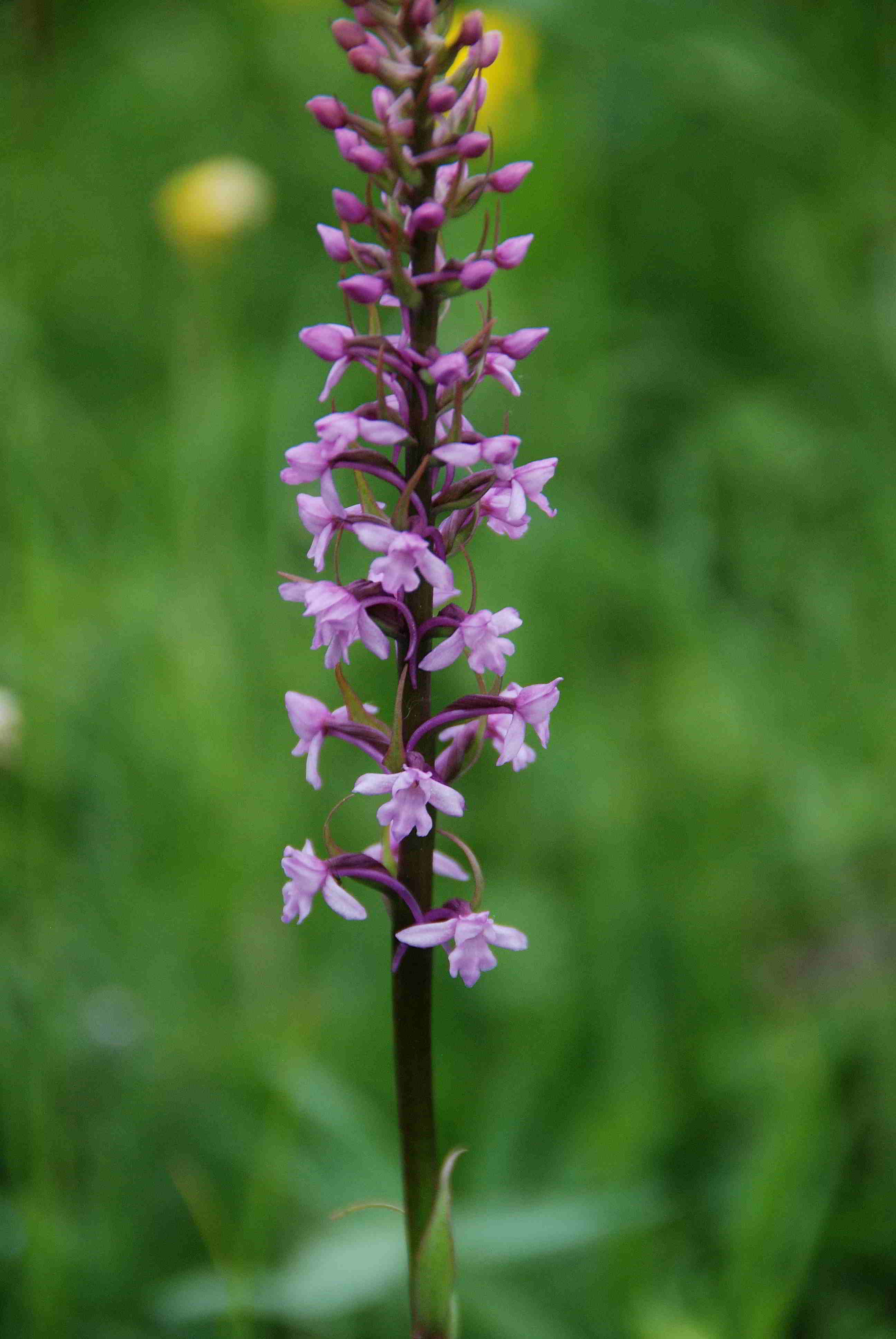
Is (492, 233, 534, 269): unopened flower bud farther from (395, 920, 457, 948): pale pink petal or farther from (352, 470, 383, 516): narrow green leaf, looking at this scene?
(395, 920, 457, 948): pale pink petal

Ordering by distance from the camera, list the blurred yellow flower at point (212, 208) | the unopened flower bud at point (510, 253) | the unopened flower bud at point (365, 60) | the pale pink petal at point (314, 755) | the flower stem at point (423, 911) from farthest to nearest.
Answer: the blurred yellow flower at point (212, 208) < the pale pink petal at point (314, 755) < the unopened flower bud at point (510, 253) < the flower stem at point (423, 911) < the unopened flower bud at point (365, 60)

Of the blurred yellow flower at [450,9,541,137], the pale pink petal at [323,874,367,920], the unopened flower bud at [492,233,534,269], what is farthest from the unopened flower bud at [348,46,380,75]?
the blurred yellow flower at [450,9,541,137]

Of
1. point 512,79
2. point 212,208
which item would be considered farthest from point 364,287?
point 512,79

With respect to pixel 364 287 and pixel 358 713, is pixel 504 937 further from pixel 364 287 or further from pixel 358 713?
pixel 364 287

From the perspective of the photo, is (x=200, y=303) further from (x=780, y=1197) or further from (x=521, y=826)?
(x=780, y=1197)

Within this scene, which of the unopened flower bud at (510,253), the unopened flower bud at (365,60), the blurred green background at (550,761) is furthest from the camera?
the blurred green background at (550,761)

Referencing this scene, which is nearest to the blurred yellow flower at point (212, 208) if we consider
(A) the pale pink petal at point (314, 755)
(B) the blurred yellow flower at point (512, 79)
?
(B) the blurred yellow flower at point (512, 79)

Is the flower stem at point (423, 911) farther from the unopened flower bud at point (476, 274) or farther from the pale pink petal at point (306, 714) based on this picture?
the pale pink petal at point (306, 714)

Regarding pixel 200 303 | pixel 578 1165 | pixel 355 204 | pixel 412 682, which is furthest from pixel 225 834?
pixel 200 303
